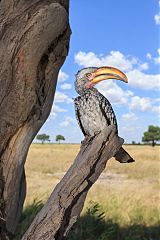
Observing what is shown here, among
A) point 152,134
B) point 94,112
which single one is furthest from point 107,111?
point 152,134

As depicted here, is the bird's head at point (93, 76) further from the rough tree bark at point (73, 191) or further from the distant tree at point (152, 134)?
the distant tree at point (152, 134)

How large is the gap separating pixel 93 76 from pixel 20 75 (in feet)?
1.94

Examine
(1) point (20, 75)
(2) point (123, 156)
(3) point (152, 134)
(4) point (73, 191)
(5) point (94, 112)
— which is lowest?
(4) point (73, 191)

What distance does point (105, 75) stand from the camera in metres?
3.40

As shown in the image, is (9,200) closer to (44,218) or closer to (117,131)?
(44,218)

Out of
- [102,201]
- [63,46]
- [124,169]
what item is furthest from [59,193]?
[124,169]

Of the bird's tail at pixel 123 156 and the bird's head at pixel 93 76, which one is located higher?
the bird's head at pixel 93 76

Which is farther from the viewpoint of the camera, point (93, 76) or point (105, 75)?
point (93, 76)

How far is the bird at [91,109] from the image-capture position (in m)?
3.55

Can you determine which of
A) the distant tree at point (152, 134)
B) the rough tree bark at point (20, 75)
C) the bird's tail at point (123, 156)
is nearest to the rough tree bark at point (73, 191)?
the bird's tail at point (123, 156)

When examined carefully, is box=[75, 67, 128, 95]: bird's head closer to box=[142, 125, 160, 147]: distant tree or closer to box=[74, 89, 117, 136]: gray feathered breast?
box=[74, 89, 117, 136]: gray feathered breast

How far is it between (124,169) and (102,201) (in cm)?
942

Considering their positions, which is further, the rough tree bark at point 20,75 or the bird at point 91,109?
the bird at point 91,109

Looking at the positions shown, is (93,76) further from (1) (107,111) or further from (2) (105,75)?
(1) (107,111)
